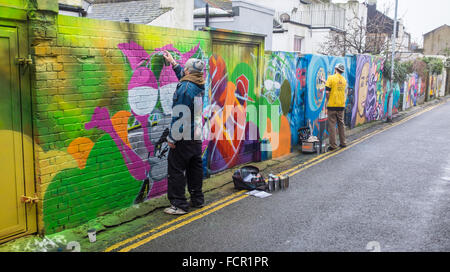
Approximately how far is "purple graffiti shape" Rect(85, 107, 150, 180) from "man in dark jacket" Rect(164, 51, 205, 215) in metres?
0.50

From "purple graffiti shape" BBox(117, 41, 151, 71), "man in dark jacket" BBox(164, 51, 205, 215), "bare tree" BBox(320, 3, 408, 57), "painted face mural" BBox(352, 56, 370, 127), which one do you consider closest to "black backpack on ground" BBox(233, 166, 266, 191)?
"man in dark jacket" BBox(164, 51, 205, 215)

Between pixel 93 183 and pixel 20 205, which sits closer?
pixel 20 205

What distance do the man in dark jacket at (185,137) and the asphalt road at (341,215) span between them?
558 millimetres

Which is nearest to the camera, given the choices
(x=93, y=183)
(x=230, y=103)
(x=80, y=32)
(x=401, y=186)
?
(x=80, y=32)

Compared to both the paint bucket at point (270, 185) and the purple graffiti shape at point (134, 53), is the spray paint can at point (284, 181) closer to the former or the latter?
the paint bucket at point (270, 185)

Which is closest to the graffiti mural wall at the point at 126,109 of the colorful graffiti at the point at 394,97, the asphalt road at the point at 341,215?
the asphalt road at the point at 341,215

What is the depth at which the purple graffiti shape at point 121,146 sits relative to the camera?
5521 mm

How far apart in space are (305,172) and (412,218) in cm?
292

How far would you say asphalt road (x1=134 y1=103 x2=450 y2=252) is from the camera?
505cm

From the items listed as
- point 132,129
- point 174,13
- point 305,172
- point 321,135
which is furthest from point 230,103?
point 174,13

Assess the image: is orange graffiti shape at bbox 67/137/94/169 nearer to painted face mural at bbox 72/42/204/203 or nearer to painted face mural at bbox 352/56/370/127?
painted face mural at bbox 72/42/204/203
